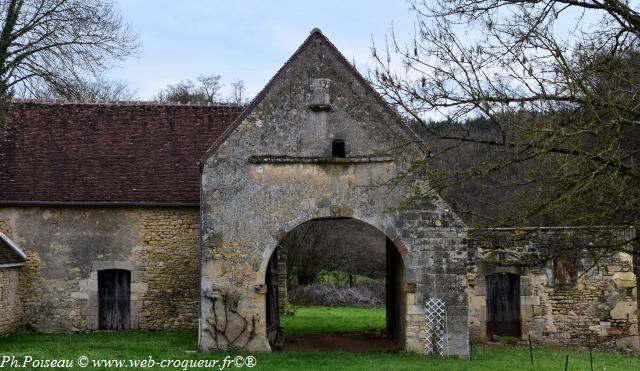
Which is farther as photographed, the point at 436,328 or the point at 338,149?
the point at 338,149

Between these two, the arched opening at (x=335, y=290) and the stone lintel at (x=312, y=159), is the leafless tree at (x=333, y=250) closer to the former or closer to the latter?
the arched opening at (x=335, y=290)

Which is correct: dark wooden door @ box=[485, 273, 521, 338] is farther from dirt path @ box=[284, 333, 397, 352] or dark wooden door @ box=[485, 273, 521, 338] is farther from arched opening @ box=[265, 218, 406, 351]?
dirt path @ box=[284, 333, 397, 352]

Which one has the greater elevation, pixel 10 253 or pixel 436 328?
pixel 10 253

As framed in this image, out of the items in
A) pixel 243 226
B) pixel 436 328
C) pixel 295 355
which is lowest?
pixel 295 355

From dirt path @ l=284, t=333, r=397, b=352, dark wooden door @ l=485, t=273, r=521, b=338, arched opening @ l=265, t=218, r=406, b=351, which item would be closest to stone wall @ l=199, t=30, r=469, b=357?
arched opening @ l=265, t=218, r=406, b=351

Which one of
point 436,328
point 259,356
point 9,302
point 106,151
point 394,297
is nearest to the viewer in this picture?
point 259,356

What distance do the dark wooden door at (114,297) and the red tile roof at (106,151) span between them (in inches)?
74.2

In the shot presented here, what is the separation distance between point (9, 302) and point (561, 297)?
1304cm

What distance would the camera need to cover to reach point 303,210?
1561 cm

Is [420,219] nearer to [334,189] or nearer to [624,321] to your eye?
[334,189]

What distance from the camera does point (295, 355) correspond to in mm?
14992

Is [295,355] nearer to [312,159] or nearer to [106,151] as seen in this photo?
[312,159]

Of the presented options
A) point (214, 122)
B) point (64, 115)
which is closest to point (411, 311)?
point (214, 122)

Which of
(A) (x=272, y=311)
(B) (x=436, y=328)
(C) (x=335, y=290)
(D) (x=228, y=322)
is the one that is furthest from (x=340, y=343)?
(C) (x=335, y=290)
